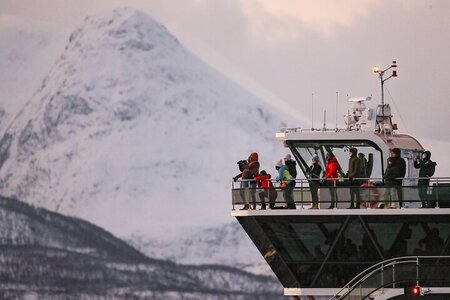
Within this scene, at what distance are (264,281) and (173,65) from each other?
14.3 m

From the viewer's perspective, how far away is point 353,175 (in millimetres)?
58000

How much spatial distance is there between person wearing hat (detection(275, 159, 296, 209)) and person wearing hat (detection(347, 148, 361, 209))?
1.43 m

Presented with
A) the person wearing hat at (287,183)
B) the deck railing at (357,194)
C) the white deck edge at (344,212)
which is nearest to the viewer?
the white deck edge at (344,212)

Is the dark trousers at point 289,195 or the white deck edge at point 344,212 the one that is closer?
the white deck edge at point 344,212

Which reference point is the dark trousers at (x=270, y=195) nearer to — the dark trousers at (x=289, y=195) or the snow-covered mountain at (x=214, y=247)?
the dark trousers at (x=289, y=195)

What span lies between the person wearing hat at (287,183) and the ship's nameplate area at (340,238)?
1.31 feet

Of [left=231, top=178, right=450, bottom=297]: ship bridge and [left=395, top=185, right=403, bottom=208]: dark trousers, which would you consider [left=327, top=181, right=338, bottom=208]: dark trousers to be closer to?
[left=231, top=178, right=450, bottom=297]: ship bridge

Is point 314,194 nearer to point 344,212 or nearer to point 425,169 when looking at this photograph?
point 344,212

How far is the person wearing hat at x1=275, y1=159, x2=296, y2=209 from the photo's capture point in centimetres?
5809

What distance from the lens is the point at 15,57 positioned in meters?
133

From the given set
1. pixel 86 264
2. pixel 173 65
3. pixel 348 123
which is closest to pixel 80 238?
pixel 86 264

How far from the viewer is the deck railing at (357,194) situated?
188ft

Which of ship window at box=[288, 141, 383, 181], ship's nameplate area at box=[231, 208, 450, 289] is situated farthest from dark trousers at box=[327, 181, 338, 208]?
ship window at box=[288, 141, 383, 181]

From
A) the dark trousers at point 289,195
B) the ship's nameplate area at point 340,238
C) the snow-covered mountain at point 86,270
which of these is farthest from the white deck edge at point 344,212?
the snow-covered mountain at point 86,270
